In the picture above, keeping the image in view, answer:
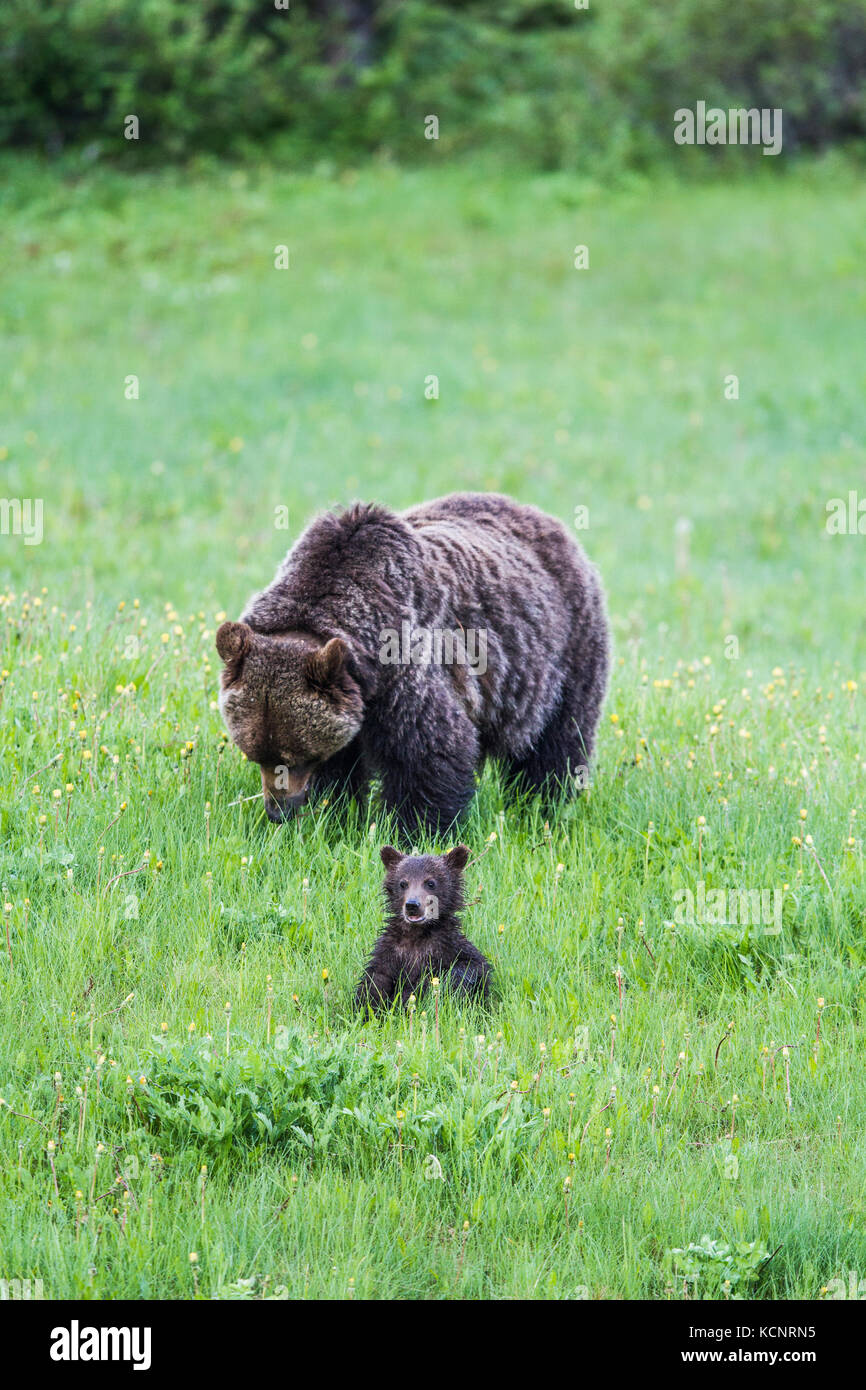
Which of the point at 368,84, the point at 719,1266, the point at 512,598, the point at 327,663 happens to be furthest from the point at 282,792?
the point at 368,84

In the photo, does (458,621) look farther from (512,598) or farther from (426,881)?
(426,881)

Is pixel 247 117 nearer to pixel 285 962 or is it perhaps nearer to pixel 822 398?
pixel 822 398

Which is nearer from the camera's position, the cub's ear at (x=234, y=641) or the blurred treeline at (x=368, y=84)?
the cub's ear at (x=234, y=641)

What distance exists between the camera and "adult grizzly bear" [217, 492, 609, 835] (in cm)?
685

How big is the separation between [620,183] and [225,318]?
414 inches

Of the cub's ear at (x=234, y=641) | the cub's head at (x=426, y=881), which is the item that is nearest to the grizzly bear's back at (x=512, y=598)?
the cub's ear at (x=234, y=641)

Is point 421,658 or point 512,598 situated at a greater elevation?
point 512,598

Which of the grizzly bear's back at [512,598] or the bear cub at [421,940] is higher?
the grizzly bear's back at [512,598]

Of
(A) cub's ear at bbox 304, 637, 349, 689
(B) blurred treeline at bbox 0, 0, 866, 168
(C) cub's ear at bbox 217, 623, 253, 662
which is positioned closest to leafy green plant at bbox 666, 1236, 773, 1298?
(A) cub's ear at bbox 304, 637, 349, 689

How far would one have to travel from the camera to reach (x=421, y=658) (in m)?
7.26

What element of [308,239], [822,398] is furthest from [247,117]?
[822,398]

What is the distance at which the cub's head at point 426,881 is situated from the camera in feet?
19.8

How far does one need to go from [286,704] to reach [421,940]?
4.34ft

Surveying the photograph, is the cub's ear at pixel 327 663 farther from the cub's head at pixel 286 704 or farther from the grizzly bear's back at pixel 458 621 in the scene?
the grizzly bear's back at pixel 458 621
